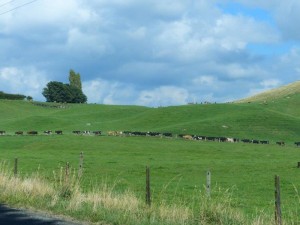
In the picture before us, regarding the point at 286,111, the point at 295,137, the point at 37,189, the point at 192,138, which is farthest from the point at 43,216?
the point at 286,111

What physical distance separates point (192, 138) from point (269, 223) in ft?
258

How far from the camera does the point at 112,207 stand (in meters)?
17.7

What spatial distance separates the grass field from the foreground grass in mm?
3830

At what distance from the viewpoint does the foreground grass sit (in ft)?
51.7

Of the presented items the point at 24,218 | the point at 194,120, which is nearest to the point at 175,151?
the point at 24,218

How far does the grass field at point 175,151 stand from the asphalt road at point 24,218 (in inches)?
251

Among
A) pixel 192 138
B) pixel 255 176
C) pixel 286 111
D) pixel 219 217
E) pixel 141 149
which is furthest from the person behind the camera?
pixel 286 111

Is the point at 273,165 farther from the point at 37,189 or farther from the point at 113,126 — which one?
the point at 113,126

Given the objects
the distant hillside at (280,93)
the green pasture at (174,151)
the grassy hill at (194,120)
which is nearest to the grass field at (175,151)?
the green pasture at (174,151)

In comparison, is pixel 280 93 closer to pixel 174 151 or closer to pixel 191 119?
pixel 191 119

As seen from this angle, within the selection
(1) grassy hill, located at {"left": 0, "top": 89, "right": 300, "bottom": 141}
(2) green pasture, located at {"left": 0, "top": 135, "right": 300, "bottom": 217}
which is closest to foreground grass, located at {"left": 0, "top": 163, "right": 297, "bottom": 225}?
(2) green pasture, located at {"left": 0, "top": 135, "right": 300, "bottom": 217}

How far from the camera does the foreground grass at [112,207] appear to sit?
1576 centimetres

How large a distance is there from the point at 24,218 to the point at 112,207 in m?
2.54

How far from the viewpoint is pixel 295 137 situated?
10900 centimetres
